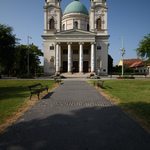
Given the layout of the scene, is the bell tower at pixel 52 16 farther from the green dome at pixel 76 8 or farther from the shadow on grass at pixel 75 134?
the shadow on grass at pixel 75 134

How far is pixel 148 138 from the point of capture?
120 inches

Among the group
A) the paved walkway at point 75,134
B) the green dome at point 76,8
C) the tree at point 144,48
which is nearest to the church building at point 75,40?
the green dome at point 76,8

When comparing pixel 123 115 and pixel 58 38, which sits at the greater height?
pixel 58 38

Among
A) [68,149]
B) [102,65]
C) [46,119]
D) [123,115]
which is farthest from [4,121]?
[102,65]

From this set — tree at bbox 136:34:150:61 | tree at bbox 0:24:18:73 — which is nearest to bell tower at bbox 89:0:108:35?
tree at bbox 136:34:150:61

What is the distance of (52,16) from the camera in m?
41.6

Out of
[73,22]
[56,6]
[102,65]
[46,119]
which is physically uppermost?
[56,6]

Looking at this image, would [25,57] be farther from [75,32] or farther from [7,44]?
[7,44]

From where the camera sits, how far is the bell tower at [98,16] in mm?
41000

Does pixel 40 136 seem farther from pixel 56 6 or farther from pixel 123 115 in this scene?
pixel 56 6

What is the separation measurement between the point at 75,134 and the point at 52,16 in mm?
45904

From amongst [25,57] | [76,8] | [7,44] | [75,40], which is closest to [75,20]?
[76,8]

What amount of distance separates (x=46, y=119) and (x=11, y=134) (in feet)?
4.24

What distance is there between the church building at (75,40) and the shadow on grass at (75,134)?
3274cm
